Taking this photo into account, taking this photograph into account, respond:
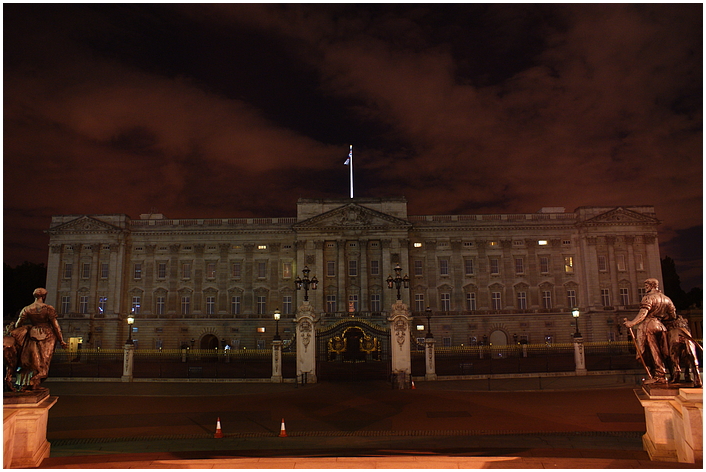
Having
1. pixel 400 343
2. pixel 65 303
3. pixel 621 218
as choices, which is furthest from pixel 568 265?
pixel 65 303

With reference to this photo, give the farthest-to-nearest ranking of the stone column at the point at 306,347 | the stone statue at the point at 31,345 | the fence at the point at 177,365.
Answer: the fence at the point at 177,365 < the stone column at the point at 306,347 < the stone statue at the point at 31,345

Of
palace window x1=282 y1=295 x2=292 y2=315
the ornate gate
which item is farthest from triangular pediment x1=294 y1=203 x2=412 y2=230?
the ornate gate

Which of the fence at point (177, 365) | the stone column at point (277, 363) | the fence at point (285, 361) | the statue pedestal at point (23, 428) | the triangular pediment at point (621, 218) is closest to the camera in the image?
the statue pedestal at point (23, 428)

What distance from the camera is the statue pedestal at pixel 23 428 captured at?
9555 mm

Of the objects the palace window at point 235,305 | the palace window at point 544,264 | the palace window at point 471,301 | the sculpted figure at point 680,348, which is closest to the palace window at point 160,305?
the palace window at point 235,305

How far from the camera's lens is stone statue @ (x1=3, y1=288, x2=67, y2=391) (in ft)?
33.5

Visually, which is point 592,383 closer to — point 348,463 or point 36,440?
point 348,463

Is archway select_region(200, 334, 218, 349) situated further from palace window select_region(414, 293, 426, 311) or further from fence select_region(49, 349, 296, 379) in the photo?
palace window select_region(414, 293, 426, 311)

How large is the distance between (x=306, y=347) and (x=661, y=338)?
1994 centimetres

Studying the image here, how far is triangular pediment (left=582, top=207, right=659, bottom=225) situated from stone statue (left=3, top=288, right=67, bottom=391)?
58119 millimetres

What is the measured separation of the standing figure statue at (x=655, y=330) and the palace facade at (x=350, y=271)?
46.0m

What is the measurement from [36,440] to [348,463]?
6.18 meters

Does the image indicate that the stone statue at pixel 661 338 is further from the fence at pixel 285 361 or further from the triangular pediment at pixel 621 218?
the triangular pediment at pixel 621 218

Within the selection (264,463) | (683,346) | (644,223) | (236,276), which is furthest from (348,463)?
(644,223)
